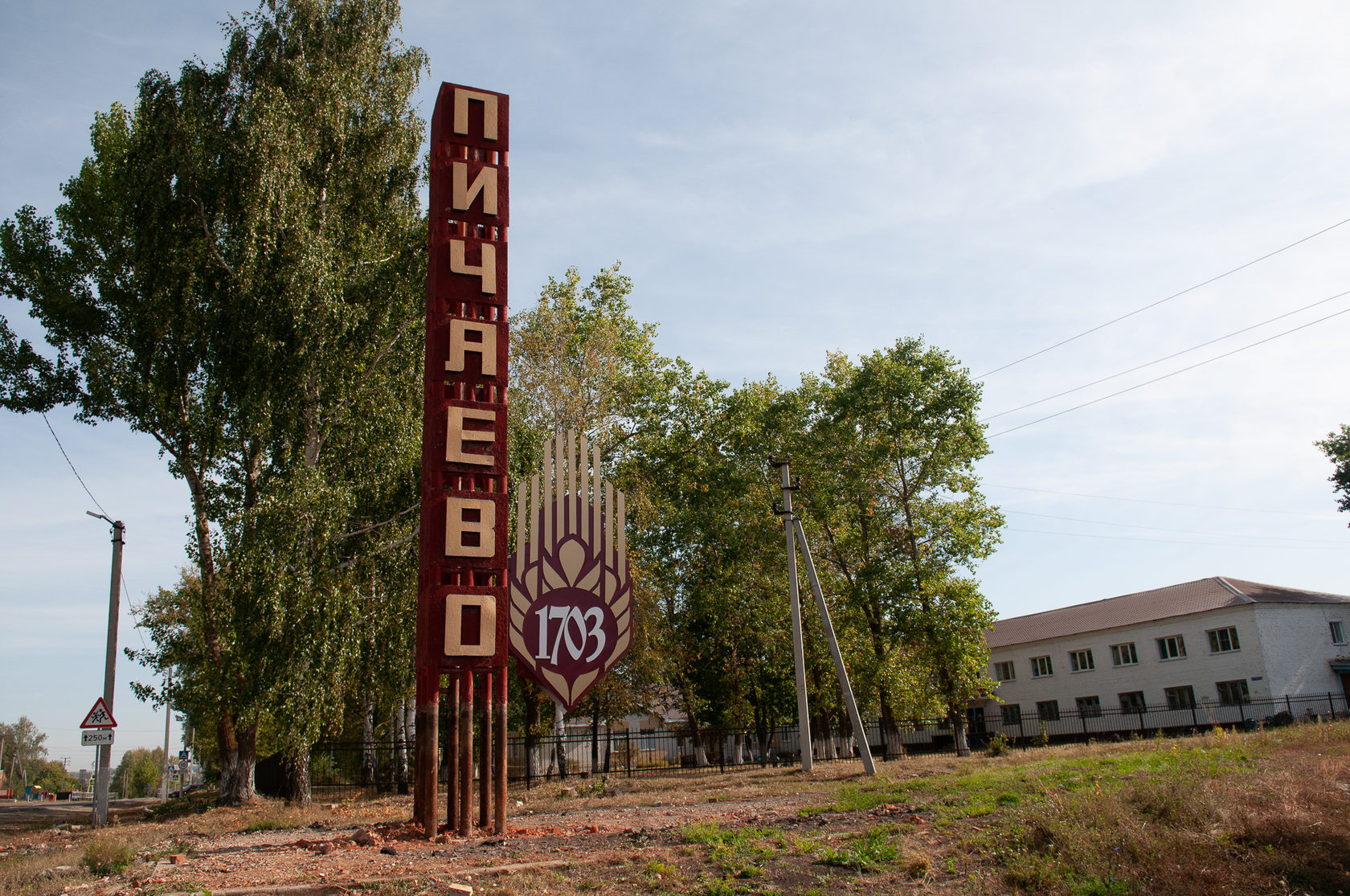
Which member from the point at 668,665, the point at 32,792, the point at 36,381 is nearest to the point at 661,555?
the point at 668,665

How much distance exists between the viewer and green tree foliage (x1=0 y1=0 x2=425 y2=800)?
55.6 feet

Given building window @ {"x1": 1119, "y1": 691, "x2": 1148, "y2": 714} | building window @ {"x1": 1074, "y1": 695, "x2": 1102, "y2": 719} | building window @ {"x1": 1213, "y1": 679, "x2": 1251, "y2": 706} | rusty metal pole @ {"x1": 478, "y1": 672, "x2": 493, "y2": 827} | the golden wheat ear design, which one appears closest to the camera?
rusty metal pole @ {"x1": 478, "y1": 672, "x2": 493, "y2": 827}

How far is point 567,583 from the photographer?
15891mm

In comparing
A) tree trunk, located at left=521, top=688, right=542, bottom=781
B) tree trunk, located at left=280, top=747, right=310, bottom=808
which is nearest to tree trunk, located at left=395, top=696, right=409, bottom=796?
tree trunk, located at left=280, top=747, right=310, bottom=808

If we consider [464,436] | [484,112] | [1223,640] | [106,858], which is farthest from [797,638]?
[1223,640]

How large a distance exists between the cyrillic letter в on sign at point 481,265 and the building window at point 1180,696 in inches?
1464

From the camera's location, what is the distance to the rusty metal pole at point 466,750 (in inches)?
447

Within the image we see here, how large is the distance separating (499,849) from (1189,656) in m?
37.9

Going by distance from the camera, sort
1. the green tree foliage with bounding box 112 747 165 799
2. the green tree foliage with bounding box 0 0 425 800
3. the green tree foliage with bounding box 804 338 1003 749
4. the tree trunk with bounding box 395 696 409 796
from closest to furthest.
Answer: the green tree foliage with bounding box 0 0 425 800 < the tree trunk with bounding box 395 696 409 796 < the green tree foliage with bounding box 804 338 1003 749 < the green tree foliage with bounding box 112 747 165 799

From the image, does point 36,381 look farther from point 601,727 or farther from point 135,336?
point 601,727

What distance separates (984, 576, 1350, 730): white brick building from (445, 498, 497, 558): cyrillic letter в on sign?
2792 centimetres

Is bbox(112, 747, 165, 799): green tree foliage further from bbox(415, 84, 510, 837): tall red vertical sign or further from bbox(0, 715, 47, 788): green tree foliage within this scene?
bbox(415, 84, 510, 837): tall red vertical sign

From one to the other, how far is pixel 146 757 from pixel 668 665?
102 metres

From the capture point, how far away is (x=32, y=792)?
64938mm
